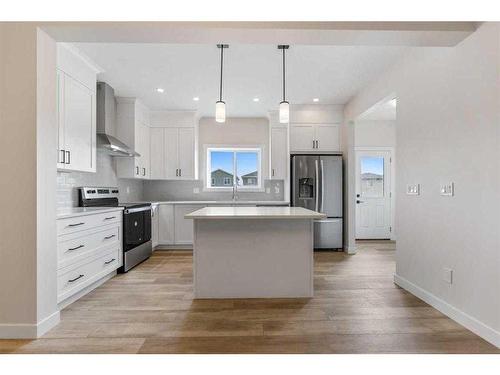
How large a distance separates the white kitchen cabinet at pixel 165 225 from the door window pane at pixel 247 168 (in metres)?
1.53

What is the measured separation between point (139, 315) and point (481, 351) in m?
2.54

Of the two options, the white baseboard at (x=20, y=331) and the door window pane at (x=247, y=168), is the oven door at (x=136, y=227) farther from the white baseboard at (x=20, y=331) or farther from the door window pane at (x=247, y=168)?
the door window pane at (x=247, y=168)

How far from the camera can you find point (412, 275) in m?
3.10

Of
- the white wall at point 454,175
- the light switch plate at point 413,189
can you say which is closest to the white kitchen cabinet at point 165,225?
the white wall at point 454,175

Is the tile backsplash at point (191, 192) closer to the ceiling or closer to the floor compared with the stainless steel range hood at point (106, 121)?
closer to the floor

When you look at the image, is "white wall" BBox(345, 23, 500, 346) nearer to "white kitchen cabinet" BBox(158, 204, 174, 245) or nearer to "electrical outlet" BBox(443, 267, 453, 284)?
"electrical outlet" BBox(443, 267, 453, 284)

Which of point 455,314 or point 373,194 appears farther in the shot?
point 373,194

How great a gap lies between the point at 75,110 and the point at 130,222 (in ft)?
5.11

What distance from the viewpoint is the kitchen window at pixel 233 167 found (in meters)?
6.11

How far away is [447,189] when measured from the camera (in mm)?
2531

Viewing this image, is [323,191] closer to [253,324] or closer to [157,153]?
[157,153]

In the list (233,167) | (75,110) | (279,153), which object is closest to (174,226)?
(233,167)

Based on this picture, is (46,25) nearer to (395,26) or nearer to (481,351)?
(395,26)
